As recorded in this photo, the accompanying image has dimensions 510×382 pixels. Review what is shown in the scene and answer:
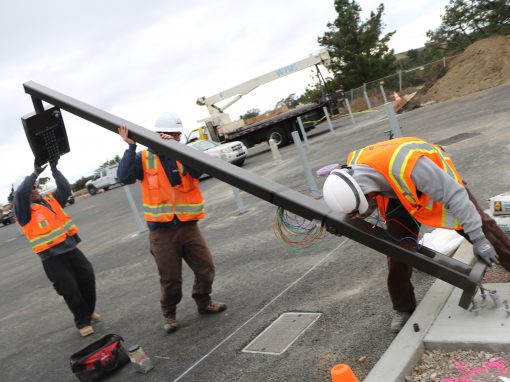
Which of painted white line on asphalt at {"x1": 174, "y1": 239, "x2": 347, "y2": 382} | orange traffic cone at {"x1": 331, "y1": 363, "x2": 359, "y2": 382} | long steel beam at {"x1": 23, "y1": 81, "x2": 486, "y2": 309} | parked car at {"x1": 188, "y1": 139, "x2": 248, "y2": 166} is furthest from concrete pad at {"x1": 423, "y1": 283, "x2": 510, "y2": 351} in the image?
parked car at {"x1": 188, "y1": 139, "x2": 248, "y2": 166}

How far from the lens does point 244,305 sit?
205 inches

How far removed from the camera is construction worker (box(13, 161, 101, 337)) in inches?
221

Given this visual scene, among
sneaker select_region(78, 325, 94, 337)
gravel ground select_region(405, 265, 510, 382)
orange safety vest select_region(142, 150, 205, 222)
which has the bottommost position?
gravel ground select_region(405, 265, 510, 382)

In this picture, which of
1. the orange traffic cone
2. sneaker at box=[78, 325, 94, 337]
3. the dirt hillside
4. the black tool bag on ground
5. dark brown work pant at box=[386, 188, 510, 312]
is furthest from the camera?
the dirt hillside

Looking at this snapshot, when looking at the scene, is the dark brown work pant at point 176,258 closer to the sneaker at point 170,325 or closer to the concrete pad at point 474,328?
the sneaker at point 170,325

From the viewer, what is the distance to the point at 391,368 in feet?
9.70

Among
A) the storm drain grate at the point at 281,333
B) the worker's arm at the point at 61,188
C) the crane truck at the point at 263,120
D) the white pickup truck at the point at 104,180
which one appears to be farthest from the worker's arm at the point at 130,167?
the white pickup truck at the point at 104,180

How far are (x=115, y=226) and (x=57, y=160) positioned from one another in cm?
1074

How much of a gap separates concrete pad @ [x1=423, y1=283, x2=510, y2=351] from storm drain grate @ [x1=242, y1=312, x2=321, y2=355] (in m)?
1.24

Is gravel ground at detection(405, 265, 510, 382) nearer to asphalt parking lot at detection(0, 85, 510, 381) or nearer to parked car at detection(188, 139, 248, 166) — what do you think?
asphalt parking lot at detection(0, 85, 510, 381)

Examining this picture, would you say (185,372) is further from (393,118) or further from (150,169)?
(393,118)

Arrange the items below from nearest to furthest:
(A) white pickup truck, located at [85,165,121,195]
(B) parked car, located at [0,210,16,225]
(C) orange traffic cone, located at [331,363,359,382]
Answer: (C) orange traffic cone, located at [331,363,359,382] < (B) parked car, located at [0,210,16,225] < (A) white pickup truck, located at [85,165,121,195]

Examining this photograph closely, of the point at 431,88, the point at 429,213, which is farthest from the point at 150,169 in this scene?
the point at 431,88

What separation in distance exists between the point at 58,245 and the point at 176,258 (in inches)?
A: 67.7
